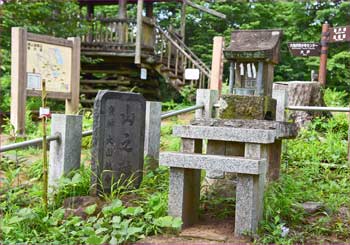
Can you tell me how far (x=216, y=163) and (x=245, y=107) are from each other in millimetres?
896

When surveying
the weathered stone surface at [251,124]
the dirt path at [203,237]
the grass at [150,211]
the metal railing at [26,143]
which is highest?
the weathered stone surface at [251,124]

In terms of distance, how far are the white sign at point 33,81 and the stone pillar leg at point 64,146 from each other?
305cm

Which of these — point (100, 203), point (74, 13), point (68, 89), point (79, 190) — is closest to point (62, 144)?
point (79, 190)

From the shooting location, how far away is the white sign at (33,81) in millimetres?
6801

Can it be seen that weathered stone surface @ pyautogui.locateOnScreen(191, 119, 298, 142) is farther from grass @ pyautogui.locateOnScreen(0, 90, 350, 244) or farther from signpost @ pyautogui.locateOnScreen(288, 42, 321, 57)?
signpost @ pyautogui.locateOnScreen(288, 42, 321, 57)

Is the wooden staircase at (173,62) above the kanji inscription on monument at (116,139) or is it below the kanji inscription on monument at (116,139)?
above

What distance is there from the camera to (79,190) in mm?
3898

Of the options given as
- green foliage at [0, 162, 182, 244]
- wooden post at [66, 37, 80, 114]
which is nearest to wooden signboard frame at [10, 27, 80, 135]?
wooden post at [66, 37, 80, 114]

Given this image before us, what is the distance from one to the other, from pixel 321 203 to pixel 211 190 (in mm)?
921

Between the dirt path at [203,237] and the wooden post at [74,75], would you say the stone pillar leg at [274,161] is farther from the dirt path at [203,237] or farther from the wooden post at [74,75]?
the wooden post at [74,75]

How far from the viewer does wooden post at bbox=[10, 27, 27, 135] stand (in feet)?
21.7

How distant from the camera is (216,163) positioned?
124 inches

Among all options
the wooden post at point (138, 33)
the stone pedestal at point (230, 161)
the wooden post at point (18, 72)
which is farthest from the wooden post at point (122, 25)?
the stone pedestal at point (230, 161)

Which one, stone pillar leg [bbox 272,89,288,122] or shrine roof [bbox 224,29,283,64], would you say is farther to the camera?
stone pillar leg [bbox 272,89,288,122]
